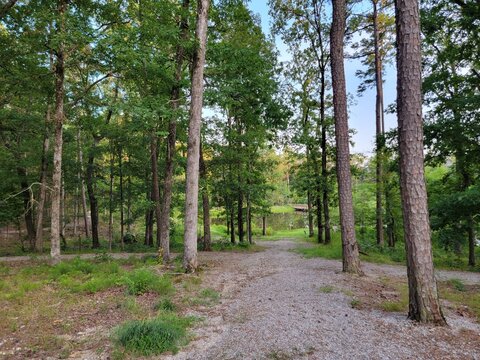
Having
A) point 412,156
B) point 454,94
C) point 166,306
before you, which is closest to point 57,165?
point 166,306

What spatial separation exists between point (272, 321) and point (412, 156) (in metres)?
3.23

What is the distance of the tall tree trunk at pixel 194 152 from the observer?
330 inches

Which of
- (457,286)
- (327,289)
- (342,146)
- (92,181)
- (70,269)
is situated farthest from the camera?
(92,181)

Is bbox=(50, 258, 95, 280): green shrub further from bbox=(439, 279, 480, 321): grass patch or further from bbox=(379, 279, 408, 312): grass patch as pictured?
bbox=(439, 279, 480, 321): grass patch

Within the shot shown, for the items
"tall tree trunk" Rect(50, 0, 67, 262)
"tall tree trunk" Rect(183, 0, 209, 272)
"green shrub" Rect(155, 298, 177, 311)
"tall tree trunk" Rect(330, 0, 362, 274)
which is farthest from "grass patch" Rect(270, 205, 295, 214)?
"green shrub" Rect(155, 298, 177, 311)

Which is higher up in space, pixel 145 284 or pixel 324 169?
pixel 324 169

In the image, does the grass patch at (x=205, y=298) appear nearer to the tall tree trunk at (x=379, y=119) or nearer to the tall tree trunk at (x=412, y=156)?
the tall tree trunk at (x=412, y=156)

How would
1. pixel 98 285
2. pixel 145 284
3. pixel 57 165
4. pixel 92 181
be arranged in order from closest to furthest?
1. pixel 145 284
2. pixel 98 285
3. pixel 57 165
4. pixel 92 181

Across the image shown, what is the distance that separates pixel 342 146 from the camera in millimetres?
8320

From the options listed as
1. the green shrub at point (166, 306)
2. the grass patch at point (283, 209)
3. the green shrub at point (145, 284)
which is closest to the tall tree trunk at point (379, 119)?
the green shrub at point (145, 284)

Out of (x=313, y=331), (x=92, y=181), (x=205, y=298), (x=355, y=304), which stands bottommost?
(x=205, y=298)

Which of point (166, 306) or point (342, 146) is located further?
point (342, 146)

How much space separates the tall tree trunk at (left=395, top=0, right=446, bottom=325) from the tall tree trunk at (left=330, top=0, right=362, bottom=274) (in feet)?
12.3

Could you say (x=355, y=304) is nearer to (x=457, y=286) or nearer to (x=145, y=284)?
(x=457, y=286)
